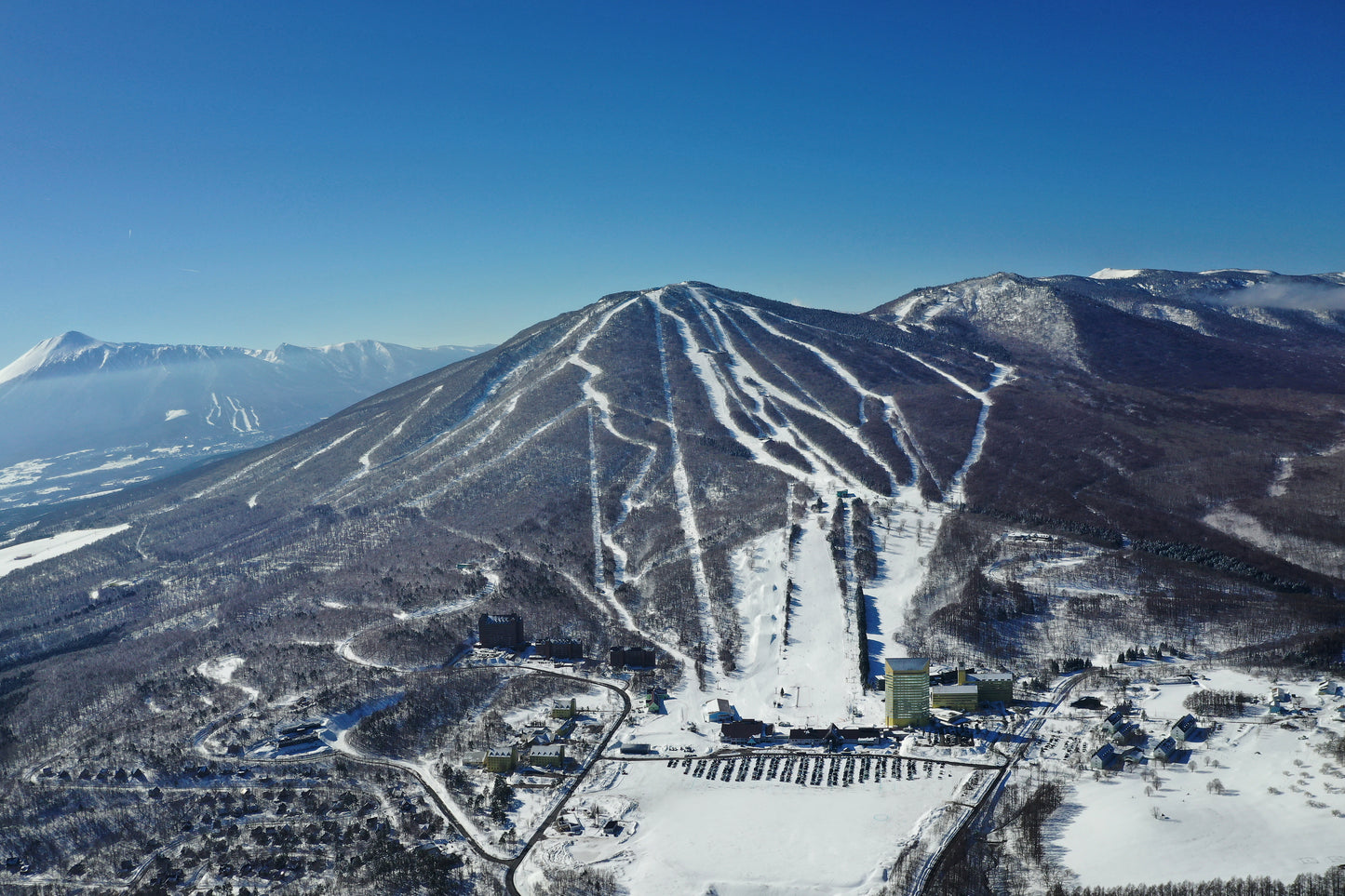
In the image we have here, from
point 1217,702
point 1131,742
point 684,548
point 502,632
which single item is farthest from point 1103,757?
point 684,548

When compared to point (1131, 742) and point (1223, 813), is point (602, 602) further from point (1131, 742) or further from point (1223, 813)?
point (1223, 813)

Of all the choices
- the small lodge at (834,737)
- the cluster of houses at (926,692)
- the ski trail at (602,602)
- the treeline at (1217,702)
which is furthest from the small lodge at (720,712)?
the treeline at (1217,702)

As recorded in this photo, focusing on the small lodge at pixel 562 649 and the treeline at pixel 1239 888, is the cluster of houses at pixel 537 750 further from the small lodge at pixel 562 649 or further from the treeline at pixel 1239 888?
the treeline at pixel 1239 888

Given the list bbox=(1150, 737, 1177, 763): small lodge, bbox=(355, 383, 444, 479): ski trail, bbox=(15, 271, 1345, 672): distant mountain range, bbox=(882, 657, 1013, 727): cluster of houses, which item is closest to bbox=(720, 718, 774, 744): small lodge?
bbox=(882, 657, 1013, 727): cluster of houses

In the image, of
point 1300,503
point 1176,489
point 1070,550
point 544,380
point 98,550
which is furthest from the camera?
point 544,380

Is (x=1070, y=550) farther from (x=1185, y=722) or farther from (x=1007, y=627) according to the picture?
(x=1185, y=722)

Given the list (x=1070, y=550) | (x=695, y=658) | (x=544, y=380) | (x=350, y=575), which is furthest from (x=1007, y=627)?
(x=544, y=380)
